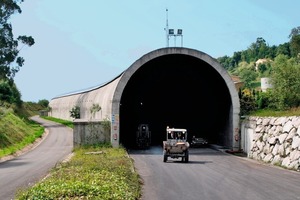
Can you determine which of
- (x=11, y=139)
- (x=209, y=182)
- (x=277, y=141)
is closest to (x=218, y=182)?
(x=209, y=182)

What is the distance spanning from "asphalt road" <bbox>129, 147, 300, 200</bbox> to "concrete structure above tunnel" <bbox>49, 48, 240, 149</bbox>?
1486cm

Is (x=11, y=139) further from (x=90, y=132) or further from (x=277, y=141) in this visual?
(x=277, y=141)

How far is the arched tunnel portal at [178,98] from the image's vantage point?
45625mm

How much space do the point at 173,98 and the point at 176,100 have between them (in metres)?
0.48

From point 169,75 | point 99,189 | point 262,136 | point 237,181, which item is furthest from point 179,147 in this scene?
point 169,75

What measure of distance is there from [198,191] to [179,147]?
14066 mm

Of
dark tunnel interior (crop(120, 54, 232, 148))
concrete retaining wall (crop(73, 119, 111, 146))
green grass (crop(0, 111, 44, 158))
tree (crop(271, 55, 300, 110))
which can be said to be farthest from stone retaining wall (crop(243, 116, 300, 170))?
green grass (crop(0, 111, 44, 158))

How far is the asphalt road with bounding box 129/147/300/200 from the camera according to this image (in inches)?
686

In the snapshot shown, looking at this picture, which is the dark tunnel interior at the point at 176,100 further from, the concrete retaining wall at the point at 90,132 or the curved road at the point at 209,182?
the curved road at the point at 209,182

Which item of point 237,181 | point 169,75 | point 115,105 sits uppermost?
point 169,75

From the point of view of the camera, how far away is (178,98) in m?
59.9

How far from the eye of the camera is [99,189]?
568 inches

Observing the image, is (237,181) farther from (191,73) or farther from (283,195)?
(191,73)

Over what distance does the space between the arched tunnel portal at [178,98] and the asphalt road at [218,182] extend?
1646 cm
